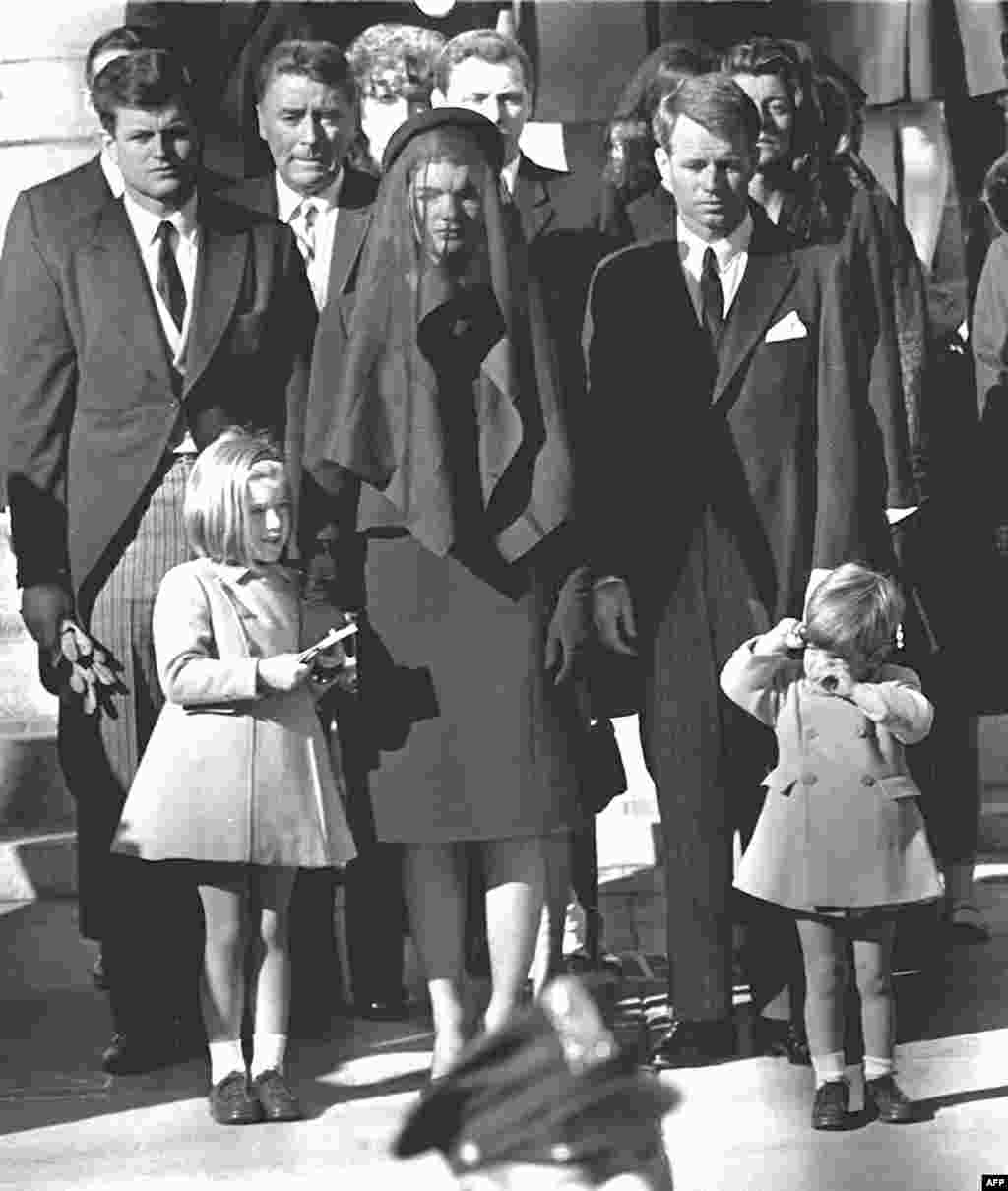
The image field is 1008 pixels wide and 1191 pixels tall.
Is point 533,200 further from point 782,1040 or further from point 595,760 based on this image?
point 782,1040

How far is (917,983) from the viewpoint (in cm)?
657

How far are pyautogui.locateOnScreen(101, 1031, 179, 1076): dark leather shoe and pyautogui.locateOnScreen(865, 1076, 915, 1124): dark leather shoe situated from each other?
1429 millimetres

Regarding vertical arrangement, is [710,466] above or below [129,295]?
below

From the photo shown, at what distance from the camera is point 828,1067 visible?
18.5 feet

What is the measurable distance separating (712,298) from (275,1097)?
70.4 inches

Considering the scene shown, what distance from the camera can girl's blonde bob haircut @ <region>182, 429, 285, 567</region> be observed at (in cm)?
571

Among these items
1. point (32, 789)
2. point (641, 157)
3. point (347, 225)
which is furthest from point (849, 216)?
point (32, 789)

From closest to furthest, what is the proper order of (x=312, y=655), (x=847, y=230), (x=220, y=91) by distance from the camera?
1. (x=312, y=655)
2. (x=847, y=230)
3. (x=220, y=91)

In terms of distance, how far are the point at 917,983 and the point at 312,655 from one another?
171 centimetres

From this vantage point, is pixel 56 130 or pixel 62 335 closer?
pixel 62 335

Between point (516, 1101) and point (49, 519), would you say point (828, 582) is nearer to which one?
point (49, 519)

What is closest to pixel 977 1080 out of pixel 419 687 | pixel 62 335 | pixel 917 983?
pixel 917 983

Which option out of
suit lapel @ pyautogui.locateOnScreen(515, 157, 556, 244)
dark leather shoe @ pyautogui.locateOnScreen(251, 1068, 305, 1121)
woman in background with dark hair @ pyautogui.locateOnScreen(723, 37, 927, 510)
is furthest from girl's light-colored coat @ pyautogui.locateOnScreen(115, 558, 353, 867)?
woman in background with dark hair @ pyautogui.locateOnScreen(723, 37, 927, 510)

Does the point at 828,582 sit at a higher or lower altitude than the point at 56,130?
lower
